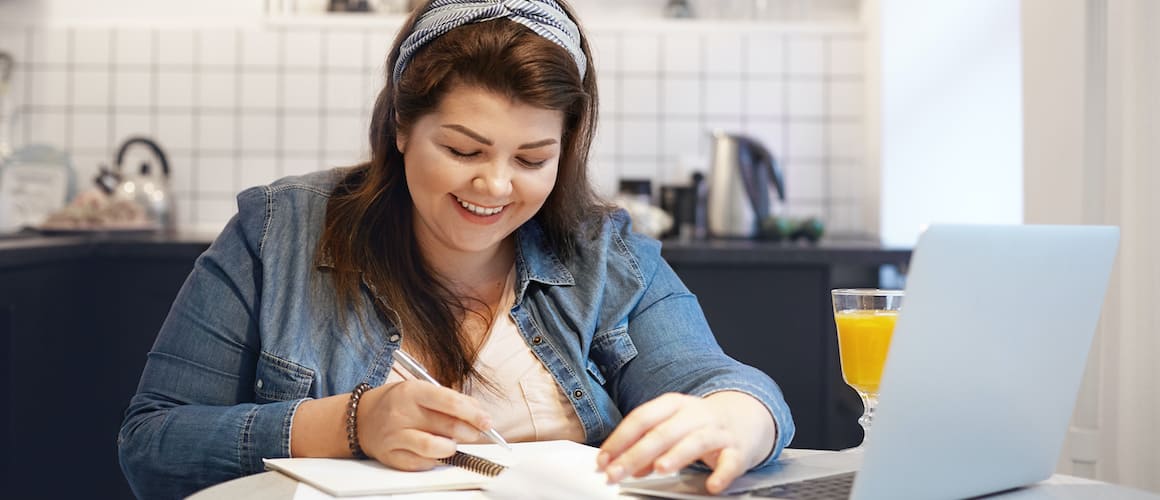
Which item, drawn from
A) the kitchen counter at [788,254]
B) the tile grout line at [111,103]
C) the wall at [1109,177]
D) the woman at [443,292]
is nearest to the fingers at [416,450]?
the woman at [443,292]

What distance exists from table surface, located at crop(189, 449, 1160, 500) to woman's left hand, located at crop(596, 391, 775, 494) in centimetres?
4

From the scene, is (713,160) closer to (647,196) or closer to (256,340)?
(647,196)

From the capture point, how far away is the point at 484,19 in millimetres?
1306

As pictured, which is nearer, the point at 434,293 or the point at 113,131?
the point at 434,293

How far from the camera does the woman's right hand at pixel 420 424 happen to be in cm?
97

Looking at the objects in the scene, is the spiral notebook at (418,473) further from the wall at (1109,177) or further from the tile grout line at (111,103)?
the tile grout line at (111,103)

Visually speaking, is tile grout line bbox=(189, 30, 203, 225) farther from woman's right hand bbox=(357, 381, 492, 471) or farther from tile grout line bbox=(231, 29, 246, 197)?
woman's right hand bbox=(357, 381, 492, 471)

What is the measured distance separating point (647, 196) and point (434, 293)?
181cm

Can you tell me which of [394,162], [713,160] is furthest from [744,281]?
[394,162]

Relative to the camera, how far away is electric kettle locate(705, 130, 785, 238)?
2971 millimetres

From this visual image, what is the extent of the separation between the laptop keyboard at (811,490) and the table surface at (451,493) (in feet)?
0.39

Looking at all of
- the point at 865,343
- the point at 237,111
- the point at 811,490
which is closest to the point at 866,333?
the point at 865,343

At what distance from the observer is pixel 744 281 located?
2.64 meters

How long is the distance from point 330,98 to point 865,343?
95.7 inches
